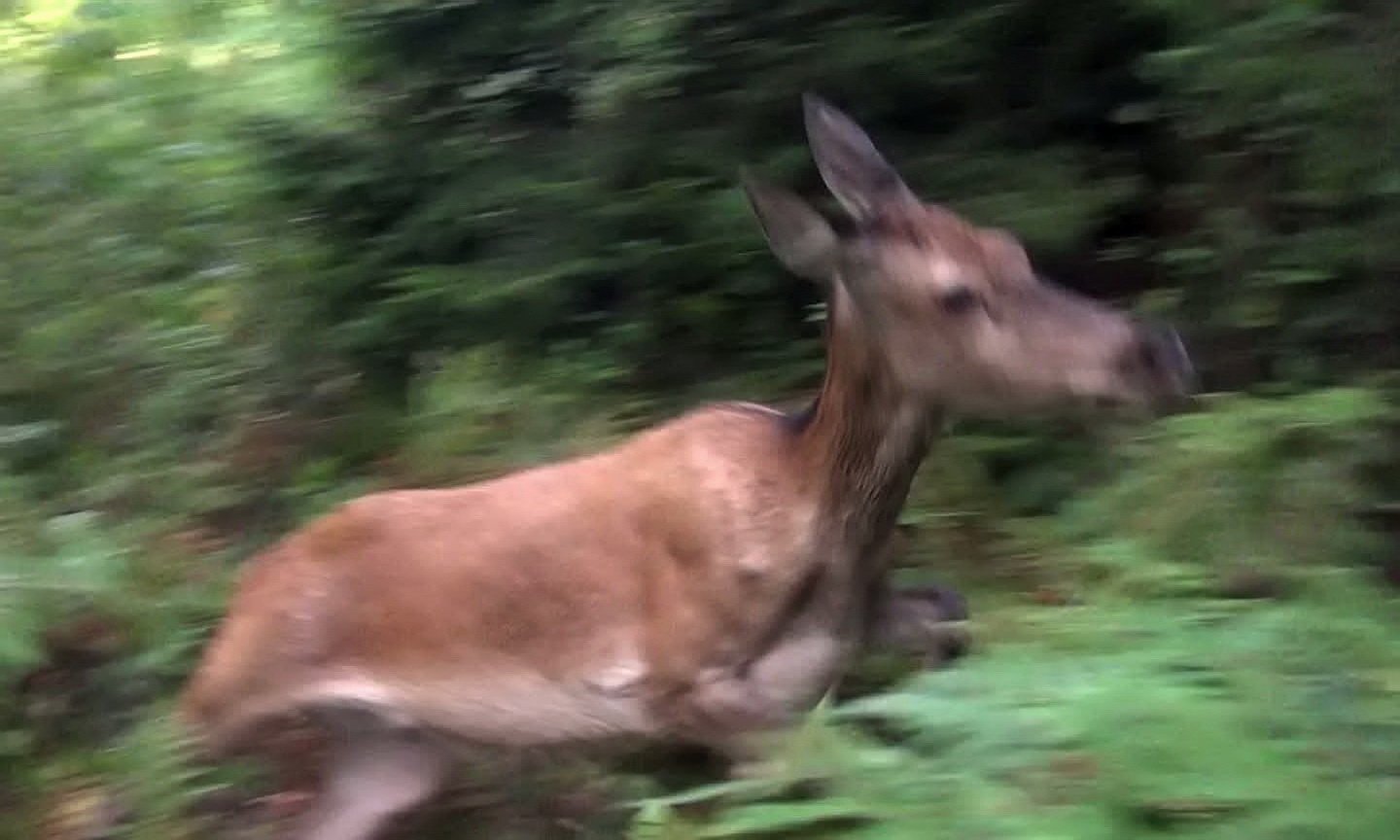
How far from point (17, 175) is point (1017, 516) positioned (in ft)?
13.5

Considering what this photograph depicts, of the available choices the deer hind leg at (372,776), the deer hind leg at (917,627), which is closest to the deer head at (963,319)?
the deer hind leg at (917,627)

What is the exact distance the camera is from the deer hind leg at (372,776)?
5.34m

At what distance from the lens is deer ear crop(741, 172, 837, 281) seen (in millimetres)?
5062

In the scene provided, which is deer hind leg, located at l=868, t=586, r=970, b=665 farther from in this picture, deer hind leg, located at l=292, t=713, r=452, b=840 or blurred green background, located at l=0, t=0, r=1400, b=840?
deer hind leg, located at l=292, t=713, r=452, b=840

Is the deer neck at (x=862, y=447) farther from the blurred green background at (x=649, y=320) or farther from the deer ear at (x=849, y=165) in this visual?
the blurred green background at (x=649, y=320)

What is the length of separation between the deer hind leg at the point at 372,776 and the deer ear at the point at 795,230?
1.59 m

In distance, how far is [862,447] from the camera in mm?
5012

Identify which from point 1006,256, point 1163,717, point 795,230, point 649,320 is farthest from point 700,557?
point 649,320

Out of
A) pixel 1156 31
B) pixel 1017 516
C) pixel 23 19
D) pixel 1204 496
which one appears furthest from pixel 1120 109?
pixel 23 19

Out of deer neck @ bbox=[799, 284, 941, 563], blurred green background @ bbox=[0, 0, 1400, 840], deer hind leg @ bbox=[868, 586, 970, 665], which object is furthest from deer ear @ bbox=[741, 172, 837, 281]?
blurred green background @ bbox=[0, 0, 1400, 840]

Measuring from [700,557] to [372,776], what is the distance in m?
1.11

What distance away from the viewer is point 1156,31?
21.5 ft

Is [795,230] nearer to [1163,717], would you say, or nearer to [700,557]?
[700,557]

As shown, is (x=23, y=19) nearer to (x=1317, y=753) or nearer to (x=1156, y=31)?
(x=1156, y=31)
